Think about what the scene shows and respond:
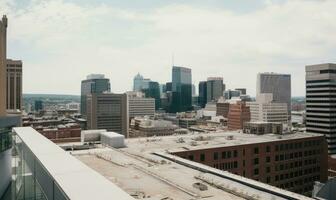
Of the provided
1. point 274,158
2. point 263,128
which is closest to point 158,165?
point 274,158

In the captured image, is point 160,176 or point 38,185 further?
point 160,176

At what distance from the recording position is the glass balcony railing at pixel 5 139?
5457cm

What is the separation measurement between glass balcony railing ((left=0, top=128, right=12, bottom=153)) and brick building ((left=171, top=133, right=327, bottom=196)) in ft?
103

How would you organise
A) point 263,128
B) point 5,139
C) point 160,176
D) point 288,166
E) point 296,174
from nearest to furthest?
point 160,176, point 5,139, point 288,166, point 296,174, point 263,128

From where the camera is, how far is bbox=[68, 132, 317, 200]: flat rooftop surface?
128 feet

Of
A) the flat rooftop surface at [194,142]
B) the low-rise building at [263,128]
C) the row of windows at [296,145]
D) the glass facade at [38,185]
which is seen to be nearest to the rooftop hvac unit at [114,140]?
the flat rooftop surface at [194,142]

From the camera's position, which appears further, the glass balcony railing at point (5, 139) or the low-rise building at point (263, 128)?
the low-rise building at point (263, 128)

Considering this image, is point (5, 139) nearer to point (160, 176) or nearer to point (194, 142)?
point (160, 176)

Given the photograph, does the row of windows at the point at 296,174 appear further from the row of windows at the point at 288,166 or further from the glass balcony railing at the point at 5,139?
the glass balcony railing at the point at 5,139

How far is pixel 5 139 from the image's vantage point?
56.4 meters

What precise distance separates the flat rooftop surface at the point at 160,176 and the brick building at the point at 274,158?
195 inches

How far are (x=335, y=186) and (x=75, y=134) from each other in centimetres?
15297

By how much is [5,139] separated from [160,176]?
26921 mm

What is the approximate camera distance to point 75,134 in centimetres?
18662
